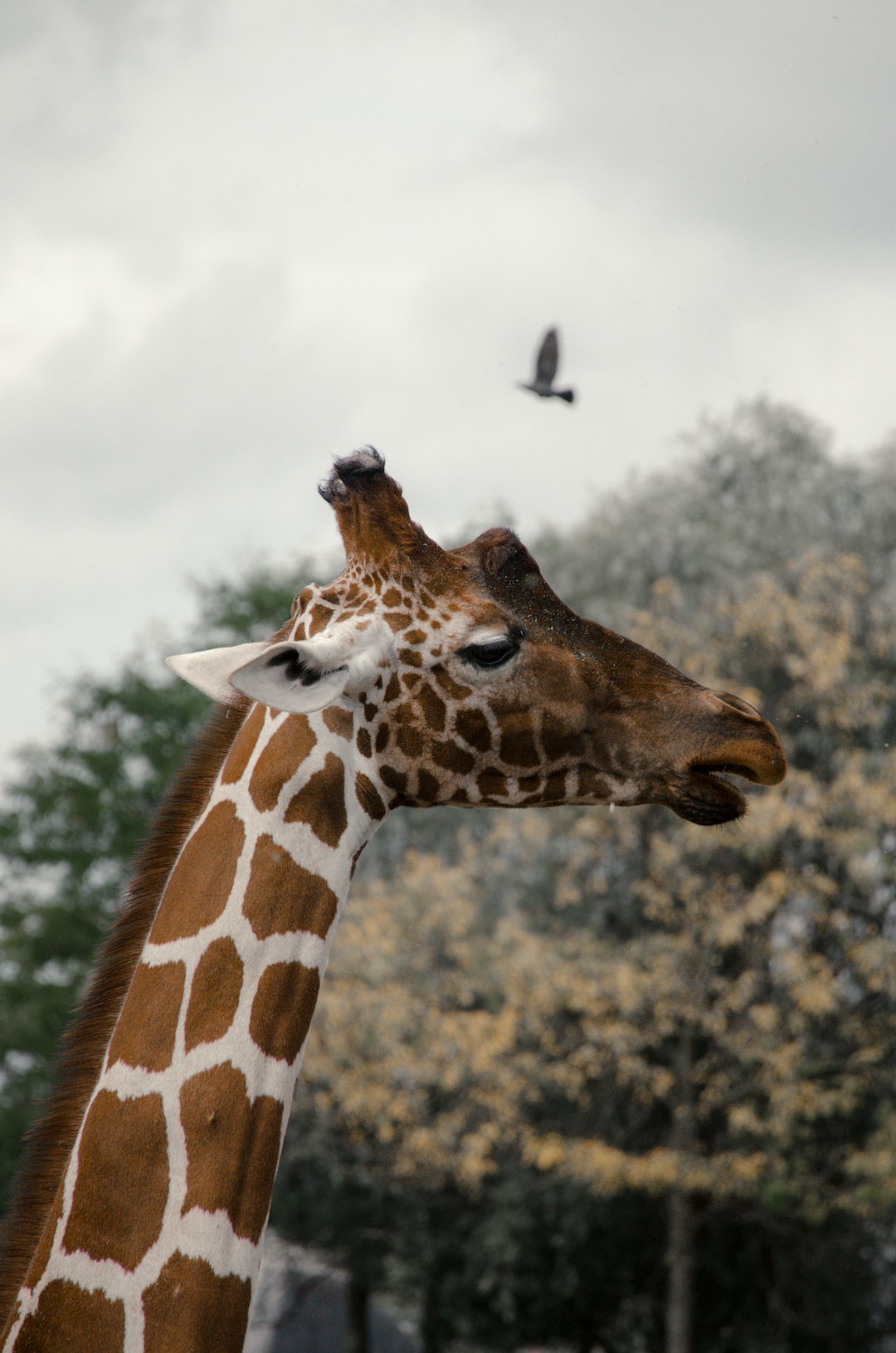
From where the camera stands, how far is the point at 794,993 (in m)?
14.2

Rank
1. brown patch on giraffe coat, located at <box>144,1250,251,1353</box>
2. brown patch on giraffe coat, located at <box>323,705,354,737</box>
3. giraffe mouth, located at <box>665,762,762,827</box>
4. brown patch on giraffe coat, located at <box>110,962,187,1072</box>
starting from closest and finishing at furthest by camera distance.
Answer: brown patch on giraffe coat, located at <box>144,1250,251,1353</box> < brown patch on giraffe coat, located at <box>110,962,187,1072</box> < brown patch on giraffe coat, located at <box>323,705,354,737</box> < giraffe mouth, located at <box>665,762,762,827</box>

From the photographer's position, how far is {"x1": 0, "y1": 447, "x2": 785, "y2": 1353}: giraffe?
8.34 feet

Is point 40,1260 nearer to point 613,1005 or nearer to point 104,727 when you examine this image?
point 613,1005

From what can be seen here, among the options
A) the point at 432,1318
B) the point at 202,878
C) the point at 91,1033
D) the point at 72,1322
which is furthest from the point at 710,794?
the point at 432,1318

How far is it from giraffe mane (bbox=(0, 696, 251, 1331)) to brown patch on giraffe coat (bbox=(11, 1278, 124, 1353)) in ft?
0.48

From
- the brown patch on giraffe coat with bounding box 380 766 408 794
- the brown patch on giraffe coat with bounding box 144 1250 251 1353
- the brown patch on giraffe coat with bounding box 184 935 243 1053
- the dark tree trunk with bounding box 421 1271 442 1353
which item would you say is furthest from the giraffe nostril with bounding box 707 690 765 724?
the dark tree trunk with bounding box 421 1271 442 1353

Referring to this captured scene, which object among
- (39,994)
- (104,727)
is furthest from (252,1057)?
(104,727)

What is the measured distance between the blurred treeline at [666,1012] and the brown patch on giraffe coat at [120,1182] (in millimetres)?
11946

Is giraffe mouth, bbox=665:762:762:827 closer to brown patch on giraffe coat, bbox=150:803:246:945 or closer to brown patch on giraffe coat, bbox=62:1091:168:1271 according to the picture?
brown patch on giraffe coat, bbox=150:803:246:945

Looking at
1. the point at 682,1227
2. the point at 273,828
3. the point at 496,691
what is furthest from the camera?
the point at 682,1227

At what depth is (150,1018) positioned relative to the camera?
8.97 feet

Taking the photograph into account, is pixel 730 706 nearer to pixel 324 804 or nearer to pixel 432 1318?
pixel 324 804

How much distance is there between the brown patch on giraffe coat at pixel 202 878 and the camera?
2.82m

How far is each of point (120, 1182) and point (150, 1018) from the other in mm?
321
